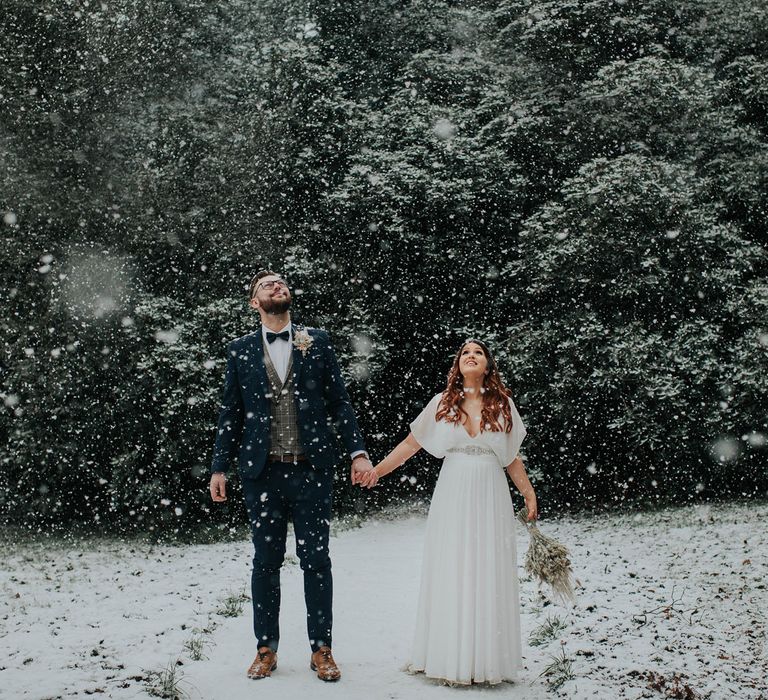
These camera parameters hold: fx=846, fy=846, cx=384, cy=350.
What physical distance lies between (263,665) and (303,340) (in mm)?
1794

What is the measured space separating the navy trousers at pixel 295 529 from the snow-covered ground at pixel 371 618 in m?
0.39

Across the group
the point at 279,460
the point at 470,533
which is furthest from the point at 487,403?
the point at 279,460

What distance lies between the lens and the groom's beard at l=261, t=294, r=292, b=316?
469cm

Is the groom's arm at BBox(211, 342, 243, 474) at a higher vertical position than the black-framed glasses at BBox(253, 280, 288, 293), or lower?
lower

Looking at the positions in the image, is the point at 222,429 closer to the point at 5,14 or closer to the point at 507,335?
the point at 507,335

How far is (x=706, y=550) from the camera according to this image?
857 centimetres

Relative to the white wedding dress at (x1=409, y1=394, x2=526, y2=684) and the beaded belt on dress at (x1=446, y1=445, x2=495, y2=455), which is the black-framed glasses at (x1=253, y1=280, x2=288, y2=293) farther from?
the beaded belt on dress at (x1=446, y1=445, x2=495, y2=455)

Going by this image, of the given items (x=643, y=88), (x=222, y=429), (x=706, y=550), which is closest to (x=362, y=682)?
(x=222, y=429)

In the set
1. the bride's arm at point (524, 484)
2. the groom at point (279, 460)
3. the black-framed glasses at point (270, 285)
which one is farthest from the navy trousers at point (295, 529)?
the bride's arm at point (524, 484)

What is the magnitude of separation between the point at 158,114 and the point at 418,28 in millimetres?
4665

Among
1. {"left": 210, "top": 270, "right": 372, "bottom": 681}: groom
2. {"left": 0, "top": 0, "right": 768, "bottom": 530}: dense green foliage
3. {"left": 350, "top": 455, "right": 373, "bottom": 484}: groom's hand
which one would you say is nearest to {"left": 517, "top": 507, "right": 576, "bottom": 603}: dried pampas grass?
{"left": 350, "top": 455, "right": 373, "bottom": 484}: groom's hand

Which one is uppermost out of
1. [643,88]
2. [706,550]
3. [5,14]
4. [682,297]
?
[5,14]

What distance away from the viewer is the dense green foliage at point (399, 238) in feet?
35.4

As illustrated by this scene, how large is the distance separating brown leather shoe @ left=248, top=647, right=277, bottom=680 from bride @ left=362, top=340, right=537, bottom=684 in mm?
799
